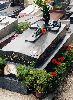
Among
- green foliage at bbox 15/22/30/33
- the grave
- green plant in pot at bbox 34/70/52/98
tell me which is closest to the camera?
green plant in pot at bbox 34/70/52/98

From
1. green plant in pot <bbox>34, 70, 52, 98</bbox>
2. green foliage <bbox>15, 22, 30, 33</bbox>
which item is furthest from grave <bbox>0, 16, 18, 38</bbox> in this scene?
green plant in pot <bbox>34, 70, 52, 98</bbox>

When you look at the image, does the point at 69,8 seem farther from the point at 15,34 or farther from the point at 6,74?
the point at 6,74

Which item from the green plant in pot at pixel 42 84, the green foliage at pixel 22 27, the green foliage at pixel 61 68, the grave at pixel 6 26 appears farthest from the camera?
the green foliage at pixel 22 27

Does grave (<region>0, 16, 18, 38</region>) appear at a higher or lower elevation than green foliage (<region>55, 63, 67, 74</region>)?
higher

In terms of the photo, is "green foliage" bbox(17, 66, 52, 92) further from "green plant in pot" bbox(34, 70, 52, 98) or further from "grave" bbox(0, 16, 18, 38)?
"grave" bbox(0, 16, 18, 38)

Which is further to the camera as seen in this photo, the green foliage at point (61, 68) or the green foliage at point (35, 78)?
the green foliage at point (61, 68)

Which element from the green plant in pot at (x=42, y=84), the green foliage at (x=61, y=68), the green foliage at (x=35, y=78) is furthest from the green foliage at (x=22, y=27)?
the green plant in pot at (x=42, y=84)

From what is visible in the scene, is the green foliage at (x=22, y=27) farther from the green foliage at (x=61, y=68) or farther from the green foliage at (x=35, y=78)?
the green foliage at (x=35, y=78)

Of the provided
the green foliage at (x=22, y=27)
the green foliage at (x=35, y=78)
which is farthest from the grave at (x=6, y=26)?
the green foliage at (x=35, y=78)

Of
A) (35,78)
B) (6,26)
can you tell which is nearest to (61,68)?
(35,78)

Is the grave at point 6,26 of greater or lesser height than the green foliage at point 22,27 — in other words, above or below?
above

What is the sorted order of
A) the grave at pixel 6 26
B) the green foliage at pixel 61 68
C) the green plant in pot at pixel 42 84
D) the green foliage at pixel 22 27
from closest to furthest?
the green plant in pot at pixel 42 84 < the green foliage at pixel 61 68 < the grave at pixel 6 26 < the green foliage at pixel 22 27

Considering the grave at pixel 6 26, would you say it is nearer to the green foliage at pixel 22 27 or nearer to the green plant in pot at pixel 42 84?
the green foliage at pixel 22 27

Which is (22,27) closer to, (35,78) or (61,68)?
(61,68)
